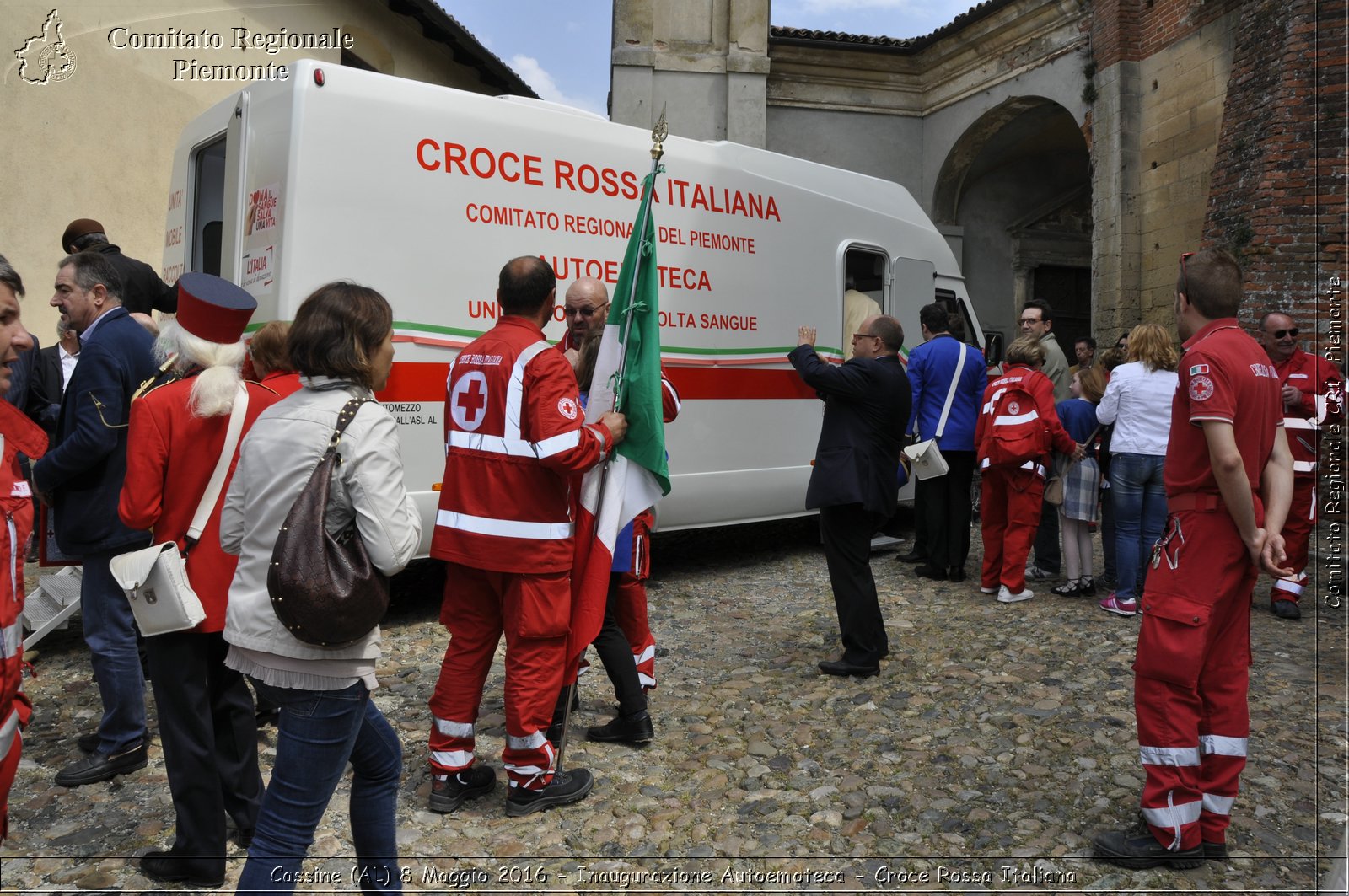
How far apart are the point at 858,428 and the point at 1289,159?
7.35 metres

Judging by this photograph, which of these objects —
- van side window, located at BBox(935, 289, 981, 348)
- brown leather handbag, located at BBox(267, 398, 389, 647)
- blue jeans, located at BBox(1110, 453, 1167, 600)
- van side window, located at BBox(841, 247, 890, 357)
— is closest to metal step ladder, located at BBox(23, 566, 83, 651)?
brown leather handbag, located at BBox(267, 398, 389, 647)

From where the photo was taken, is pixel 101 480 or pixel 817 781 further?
pixel 817 781

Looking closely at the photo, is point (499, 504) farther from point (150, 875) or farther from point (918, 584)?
point (918, 584)

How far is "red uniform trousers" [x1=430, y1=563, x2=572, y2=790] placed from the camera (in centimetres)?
359

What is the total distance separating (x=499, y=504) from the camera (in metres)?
3.55

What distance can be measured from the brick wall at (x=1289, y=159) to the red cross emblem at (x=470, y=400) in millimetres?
8526

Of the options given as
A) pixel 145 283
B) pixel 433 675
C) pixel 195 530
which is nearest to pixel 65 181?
pixel 145 283

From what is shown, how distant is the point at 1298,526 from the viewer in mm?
6844

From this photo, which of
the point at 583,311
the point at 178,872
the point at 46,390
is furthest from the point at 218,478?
the point at 46,390

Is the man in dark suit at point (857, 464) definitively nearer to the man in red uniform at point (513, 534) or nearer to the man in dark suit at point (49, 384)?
the man in red uniform at point (513, 534)

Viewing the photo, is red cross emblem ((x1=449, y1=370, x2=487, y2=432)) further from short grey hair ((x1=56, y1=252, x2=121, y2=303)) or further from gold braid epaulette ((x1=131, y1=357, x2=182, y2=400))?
short grey hair ((x1=56, y1=252, x2=121, y2=303))

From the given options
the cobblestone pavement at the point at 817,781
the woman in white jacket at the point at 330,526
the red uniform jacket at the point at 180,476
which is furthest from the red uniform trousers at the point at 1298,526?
the red uniform jacket at the point at 180,476

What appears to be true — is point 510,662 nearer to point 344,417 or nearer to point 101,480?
point 344,417

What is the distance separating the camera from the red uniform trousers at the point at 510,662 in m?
3.59
